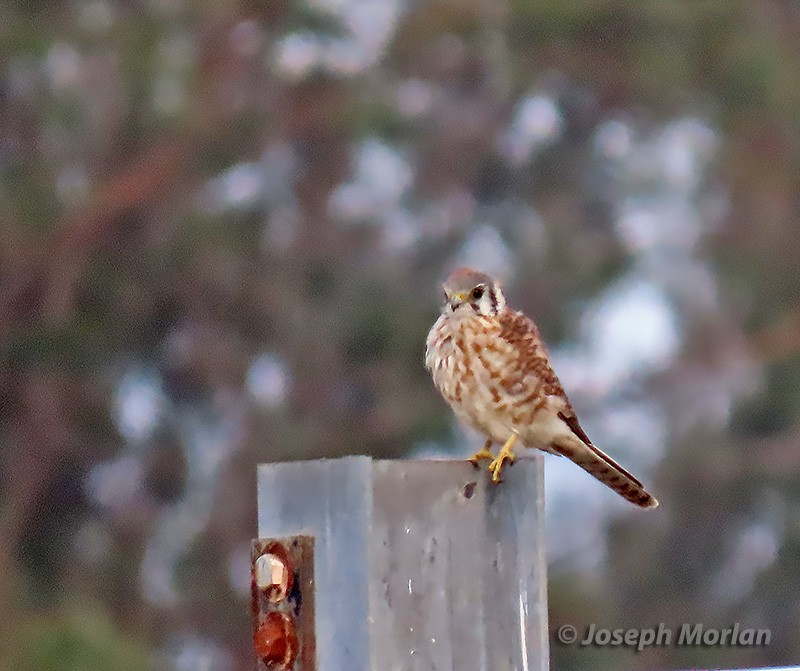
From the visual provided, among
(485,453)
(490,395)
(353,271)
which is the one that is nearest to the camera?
(485,453)

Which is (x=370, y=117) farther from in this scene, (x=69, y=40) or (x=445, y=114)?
(x=69, y=40)

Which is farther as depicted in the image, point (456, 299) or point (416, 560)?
point (456, 299)

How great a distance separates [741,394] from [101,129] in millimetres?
4335

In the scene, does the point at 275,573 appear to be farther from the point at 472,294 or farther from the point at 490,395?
the point at 472,294

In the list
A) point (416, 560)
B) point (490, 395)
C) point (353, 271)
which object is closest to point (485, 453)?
point (490, 395)

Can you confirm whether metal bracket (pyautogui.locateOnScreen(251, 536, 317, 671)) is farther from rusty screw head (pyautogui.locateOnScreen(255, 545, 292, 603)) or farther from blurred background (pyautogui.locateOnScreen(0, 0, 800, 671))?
blurred background (pyautogui.locateOnScreen(0, 0, 800, 671))

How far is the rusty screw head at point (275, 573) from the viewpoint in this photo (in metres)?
2.42

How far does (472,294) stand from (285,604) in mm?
1660

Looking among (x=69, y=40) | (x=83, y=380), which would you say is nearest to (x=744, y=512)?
(x=83, y=380)

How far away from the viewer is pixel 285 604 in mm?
2424


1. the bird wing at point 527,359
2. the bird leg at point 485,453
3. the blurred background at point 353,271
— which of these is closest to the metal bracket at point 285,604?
the bird leg at point 485,453

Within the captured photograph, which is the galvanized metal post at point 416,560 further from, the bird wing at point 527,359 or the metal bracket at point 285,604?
the bird wing at point 527,359

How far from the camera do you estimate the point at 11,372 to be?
9383 millimetres

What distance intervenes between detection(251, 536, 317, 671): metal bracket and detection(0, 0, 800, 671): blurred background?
5690 mm
